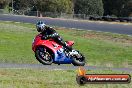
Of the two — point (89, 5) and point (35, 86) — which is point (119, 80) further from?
point (89, 5)

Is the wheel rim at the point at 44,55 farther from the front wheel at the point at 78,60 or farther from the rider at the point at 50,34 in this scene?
the front wheel at the point at 78,60

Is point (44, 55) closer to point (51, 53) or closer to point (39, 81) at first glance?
point (51, 53)

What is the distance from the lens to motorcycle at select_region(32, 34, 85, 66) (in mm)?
5415

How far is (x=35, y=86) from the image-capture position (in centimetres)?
1104

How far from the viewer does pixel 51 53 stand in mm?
5516

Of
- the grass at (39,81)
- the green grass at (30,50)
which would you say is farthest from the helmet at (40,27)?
the green grass at (30,50)

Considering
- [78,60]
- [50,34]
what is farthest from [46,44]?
[78,60]

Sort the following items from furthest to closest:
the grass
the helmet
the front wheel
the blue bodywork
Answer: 1. the grass
2. the front wheel
3. the blue bodywork
4. the helmet

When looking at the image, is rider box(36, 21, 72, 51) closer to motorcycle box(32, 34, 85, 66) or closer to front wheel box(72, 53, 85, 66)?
motorcycle box(32, 34, 85, 66)

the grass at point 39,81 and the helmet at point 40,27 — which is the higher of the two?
the helmet at point 40,27

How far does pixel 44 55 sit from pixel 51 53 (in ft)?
0.39

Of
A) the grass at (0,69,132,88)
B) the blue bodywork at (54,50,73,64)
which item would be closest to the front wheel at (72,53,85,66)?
the blue bodywork at (54,50,73,64)

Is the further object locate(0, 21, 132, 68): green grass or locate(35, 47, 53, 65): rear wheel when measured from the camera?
locate(0, 21, 132, 68): green grass

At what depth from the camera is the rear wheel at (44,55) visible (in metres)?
5.49
